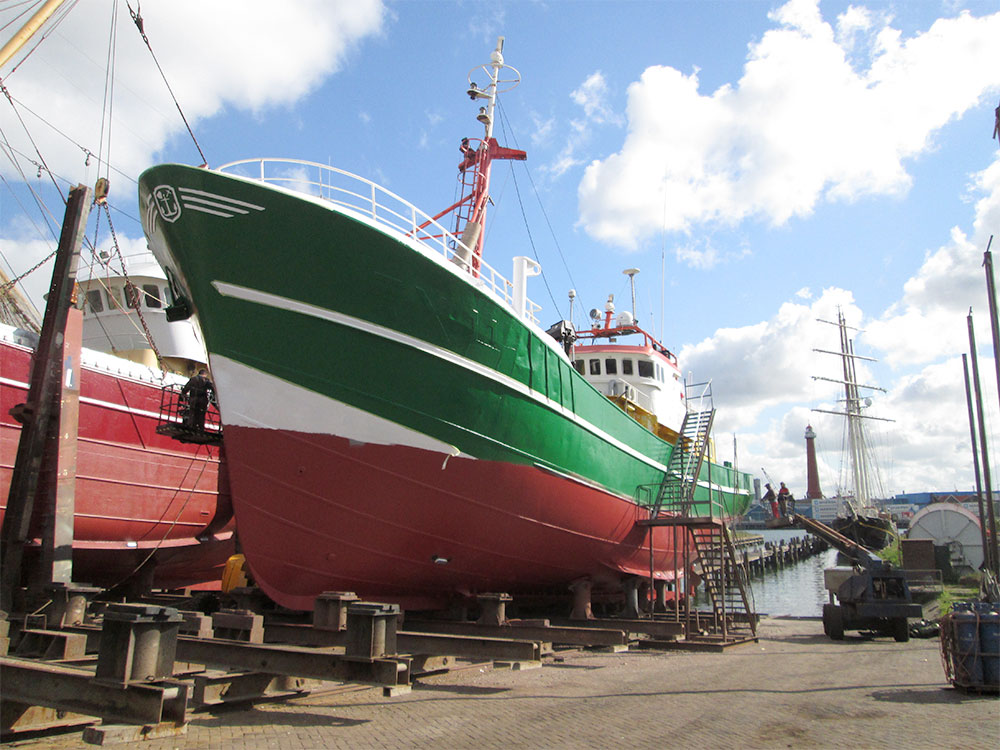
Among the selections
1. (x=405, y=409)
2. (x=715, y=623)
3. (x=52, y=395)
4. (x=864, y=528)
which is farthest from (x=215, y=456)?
(x=864, y=528)

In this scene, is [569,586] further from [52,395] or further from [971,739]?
[52,395]

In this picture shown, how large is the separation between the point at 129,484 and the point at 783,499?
24084mm

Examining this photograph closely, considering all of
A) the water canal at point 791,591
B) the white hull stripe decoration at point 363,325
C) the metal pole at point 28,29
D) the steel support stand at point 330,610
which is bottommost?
the water canal at point 791,591

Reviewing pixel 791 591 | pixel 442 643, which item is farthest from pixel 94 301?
pixel 791 591

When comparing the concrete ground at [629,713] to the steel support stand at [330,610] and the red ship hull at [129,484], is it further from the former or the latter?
the red ship hull at [129,484]

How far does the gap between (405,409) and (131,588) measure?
20.8ft

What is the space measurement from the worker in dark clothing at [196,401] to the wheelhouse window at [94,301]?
7.88 meters

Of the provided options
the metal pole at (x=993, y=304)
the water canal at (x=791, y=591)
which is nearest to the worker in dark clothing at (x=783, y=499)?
the water canal at (x=791, y=591)

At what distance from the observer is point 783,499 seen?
90.6 ft

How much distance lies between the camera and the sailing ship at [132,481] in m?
9.79

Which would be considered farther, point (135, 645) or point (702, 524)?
point (702, 524)

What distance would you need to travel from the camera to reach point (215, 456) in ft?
40.8

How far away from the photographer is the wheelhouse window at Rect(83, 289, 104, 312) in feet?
52.1

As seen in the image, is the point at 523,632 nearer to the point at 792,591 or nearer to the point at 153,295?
the point at 153,295
